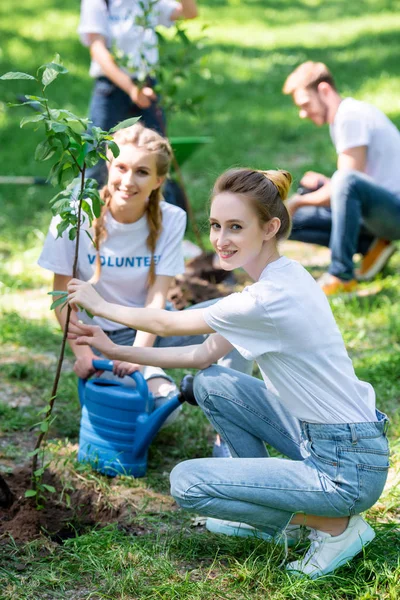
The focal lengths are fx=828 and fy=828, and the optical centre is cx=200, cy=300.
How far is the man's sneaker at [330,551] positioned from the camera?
84.3 inches

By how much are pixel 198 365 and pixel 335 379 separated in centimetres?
47

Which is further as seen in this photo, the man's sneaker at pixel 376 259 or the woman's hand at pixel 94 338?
the man's sneaker at pixel 376 259

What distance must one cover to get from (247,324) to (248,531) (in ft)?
2.10

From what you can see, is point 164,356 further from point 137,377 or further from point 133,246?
point 133,246

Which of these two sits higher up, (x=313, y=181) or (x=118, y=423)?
(x=313, y=181)

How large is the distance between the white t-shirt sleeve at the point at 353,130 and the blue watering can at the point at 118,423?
2.03 m

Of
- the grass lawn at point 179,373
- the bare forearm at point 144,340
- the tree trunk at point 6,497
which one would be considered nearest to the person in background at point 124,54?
the grass lawn at point 179,373

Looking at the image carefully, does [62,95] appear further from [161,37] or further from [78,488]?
[78,488]

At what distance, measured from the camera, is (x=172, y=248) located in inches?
118

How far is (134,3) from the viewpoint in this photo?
428 centimetres

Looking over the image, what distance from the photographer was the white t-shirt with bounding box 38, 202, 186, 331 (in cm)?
293

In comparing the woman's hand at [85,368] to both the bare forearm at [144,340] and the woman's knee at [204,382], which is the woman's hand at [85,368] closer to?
the bare forearm at [144,340]

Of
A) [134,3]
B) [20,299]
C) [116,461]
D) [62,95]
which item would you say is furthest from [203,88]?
[116,461]

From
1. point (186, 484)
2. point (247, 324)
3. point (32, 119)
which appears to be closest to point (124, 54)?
point (32, 119)
